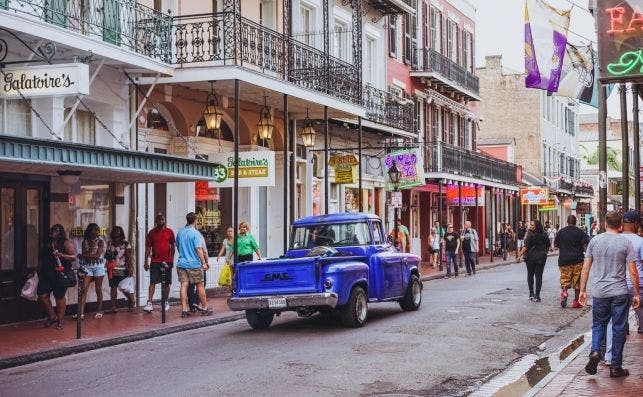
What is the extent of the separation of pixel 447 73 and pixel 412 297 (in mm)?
23536

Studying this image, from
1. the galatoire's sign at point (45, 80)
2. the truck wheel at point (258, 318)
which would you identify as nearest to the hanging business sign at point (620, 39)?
the truck wheel at point (258, 318)

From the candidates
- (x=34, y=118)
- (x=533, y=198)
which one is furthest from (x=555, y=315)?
(x=533, y=198)

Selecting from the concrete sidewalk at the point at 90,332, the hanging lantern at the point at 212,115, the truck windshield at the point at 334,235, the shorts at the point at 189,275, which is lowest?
the concrete sidewalk at the point at 90,332

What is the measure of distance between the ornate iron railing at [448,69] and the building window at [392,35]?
264 cm

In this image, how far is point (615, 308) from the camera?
9.68m

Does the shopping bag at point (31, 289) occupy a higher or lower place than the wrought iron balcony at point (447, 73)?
lower

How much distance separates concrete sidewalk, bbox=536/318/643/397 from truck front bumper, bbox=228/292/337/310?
3.91m

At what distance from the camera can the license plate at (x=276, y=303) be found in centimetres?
1410

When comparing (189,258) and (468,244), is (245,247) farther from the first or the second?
(468,244)

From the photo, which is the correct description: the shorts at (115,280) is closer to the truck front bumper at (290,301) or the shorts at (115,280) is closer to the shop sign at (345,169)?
the truck front bumper at (290,301)

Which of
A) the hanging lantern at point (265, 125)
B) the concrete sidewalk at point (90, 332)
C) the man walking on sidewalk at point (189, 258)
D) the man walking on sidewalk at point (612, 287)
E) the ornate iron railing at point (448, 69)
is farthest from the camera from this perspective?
the ornate iron railing at point (448, 69)

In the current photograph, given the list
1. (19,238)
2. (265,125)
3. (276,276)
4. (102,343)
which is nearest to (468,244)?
(265,125)

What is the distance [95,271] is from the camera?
16.5m

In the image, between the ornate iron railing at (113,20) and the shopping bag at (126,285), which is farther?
the shopping bag at (126,285)
